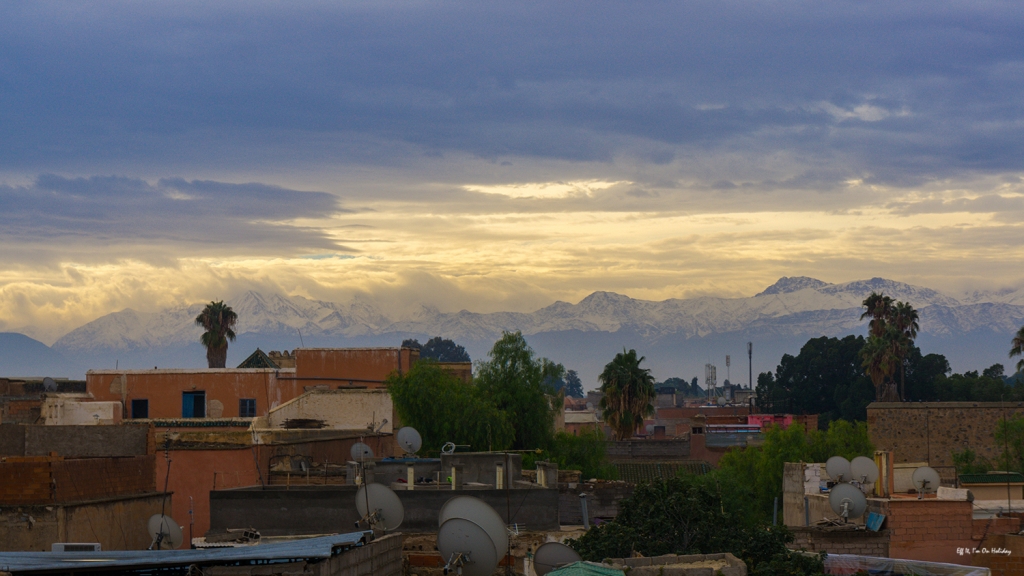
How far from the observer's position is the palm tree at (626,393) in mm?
78625

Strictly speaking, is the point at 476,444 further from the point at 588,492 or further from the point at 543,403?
the point at 588,492

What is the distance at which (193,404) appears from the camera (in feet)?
171

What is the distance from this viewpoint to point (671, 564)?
18.1m

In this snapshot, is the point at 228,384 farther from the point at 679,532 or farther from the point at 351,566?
the point at 351,566

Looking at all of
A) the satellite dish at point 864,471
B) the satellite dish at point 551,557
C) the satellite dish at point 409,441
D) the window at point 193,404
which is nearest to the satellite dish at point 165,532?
the satellite dish at point 551,557

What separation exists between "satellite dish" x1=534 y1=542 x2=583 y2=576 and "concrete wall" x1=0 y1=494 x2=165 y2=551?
809 cm

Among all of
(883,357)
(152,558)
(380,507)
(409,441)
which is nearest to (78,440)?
(409,441)

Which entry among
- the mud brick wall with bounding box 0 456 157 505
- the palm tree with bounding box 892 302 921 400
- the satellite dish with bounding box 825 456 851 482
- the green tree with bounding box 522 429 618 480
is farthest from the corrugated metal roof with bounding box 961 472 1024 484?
the palm tree with bounding box 892 302 921 400

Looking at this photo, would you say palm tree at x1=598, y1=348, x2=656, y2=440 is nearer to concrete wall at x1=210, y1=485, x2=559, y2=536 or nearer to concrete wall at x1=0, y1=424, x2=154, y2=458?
concrete wall at x1=0, y1=424, x2=154, y2=458

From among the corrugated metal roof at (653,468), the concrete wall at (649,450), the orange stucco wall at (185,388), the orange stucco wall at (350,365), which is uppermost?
the orange stucco wall at (350,365)

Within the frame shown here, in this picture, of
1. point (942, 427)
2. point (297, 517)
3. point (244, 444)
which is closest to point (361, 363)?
point (244, 444)

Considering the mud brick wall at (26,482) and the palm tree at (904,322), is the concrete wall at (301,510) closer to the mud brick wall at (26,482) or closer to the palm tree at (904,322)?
the mud brick wall at (26,482)

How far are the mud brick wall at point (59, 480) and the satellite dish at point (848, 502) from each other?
1575cm

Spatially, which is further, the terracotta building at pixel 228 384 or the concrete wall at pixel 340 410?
the terracotta building at pixel 228 384
